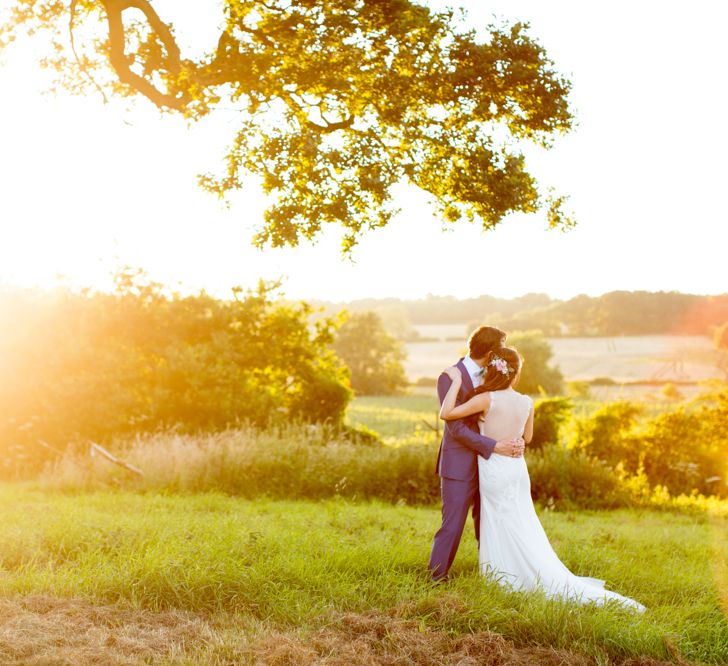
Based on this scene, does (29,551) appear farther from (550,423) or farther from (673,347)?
(673,347)

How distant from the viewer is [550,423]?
19219mm

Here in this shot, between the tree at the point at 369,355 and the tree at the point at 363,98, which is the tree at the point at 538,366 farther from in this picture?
the tree at the point at 363,98

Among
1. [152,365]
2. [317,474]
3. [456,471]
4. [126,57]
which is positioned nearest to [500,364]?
[456,471]

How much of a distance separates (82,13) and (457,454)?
10.5 meters

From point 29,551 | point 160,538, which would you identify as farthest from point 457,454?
point 29,551

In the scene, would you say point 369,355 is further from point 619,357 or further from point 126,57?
point 126,57

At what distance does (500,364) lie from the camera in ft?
24.2

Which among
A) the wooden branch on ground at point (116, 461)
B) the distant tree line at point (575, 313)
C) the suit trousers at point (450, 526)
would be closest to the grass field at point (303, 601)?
the suit trousers at point (450, 526)

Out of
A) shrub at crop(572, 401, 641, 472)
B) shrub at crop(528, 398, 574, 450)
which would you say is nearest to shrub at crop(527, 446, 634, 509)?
shrub at crop(572, 401, 641, 472)

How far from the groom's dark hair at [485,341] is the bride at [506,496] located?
0.07m

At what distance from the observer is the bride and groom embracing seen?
7.41 metres

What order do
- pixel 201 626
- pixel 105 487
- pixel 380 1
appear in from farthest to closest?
pixel 105 487, pixel 380 1, pixel 201 626

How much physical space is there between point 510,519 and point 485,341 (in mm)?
1682

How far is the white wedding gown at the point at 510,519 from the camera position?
7391 millimetres
